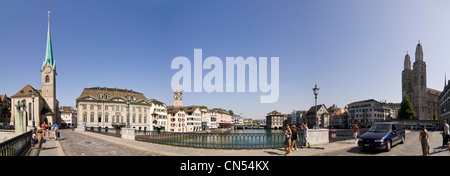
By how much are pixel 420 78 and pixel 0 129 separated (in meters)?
142

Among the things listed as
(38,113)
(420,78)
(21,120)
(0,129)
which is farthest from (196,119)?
(420,78)

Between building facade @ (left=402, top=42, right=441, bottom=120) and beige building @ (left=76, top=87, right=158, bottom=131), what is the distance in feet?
362

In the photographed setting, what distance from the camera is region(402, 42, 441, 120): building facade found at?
8700 cm

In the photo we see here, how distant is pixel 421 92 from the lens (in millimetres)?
89250

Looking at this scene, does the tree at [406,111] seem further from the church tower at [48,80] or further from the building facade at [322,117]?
the church tower at [48,80]

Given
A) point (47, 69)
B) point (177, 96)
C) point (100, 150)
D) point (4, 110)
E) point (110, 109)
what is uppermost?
point (47, 69)

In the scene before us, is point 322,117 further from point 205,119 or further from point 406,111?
point 205,119

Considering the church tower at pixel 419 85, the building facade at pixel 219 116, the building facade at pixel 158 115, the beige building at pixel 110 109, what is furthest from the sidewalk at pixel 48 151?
the building facade at pixel 219 116

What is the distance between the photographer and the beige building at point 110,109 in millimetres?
66294

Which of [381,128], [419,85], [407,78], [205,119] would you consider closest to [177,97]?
[205,119]

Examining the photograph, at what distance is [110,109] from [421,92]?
12646 cm

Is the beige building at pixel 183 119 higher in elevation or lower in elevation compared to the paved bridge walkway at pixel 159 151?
lower

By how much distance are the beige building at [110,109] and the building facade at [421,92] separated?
110316 mm
